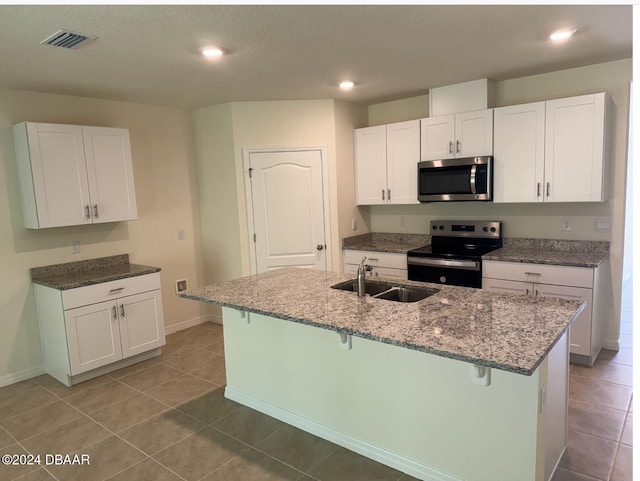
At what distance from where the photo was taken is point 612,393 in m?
3.19

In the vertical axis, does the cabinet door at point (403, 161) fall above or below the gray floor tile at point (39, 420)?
above

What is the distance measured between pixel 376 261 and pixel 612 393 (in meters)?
2.27

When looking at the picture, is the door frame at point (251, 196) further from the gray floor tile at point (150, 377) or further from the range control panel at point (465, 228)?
the gray floor tile at point (150, 377)

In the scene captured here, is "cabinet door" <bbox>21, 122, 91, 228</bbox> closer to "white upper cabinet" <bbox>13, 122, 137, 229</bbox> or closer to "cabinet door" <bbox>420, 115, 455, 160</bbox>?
"white upper cabinet" <bbox>13, 122, 137, 229</bbox>

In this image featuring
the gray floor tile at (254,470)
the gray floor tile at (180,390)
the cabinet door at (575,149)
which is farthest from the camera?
the cabinet door at (575,149)

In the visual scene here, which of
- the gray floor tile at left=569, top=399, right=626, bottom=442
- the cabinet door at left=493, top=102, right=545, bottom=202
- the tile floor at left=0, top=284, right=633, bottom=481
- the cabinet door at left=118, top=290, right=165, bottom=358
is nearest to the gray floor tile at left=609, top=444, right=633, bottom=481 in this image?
the tile floor at left=0, top=284, right=633, bottom=481

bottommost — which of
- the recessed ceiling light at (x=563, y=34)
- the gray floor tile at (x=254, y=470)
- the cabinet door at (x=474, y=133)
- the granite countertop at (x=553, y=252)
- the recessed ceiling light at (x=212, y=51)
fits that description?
the gray floor tile at (x=254, y=470)

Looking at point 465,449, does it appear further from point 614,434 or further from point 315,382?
point 614,434

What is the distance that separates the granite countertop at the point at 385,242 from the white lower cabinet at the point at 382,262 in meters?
0.05

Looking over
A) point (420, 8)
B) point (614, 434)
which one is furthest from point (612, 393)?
point (420, 8)

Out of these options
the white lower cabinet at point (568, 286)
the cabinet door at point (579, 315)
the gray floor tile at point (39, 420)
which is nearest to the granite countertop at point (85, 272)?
the gray floor tile at point (39, 420)

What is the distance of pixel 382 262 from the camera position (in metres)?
4.57

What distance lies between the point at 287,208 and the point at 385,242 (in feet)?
4.02

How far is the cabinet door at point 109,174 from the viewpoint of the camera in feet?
13.0
